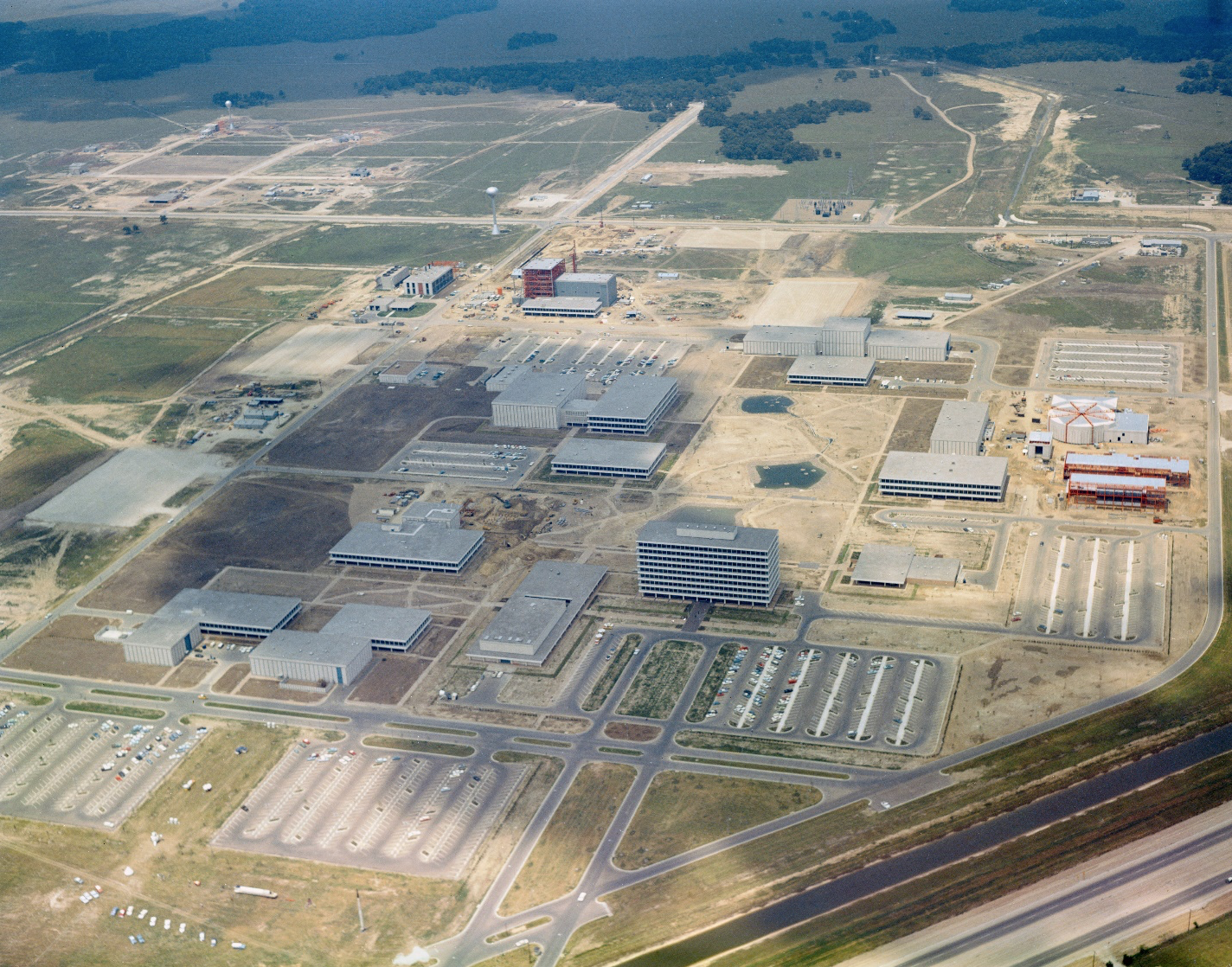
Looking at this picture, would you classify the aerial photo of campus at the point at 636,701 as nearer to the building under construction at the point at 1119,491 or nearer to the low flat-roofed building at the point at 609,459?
the building under construction at the point at 1119,491

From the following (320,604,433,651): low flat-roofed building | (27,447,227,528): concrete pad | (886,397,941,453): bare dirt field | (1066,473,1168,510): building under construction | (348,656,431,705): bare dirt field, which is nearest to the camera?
(348,656,431,705): bare dirt field

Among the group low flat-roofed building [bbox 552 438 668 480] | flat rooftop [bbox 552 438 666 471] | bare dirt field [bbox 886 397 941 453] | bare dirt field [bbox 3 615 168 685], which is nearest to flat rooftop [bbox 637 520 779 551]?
low flat-roofed building [bbox 552 438 668 480]

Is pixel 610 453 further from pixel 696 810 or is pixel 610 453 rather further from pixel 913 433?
pixel 696 810

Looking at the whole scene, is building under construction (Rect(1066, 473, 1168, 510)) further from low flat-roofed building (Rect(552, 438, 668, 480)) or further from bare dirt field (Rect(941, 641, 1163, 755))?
low flat-roofed building (Rect(552, 438, 668, 480))

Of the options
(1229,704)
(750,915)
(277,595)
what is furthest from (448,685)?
(1229,704)

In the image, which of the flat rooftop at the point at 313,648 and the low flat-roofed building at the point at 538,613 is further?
the low flat-roofed building at the point at 538,613

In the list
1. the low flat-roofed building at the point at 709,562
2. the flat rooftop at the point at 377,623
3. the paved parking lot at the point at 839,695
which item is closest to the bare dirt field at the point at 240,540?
the flat rooftop at the point at 377,623
